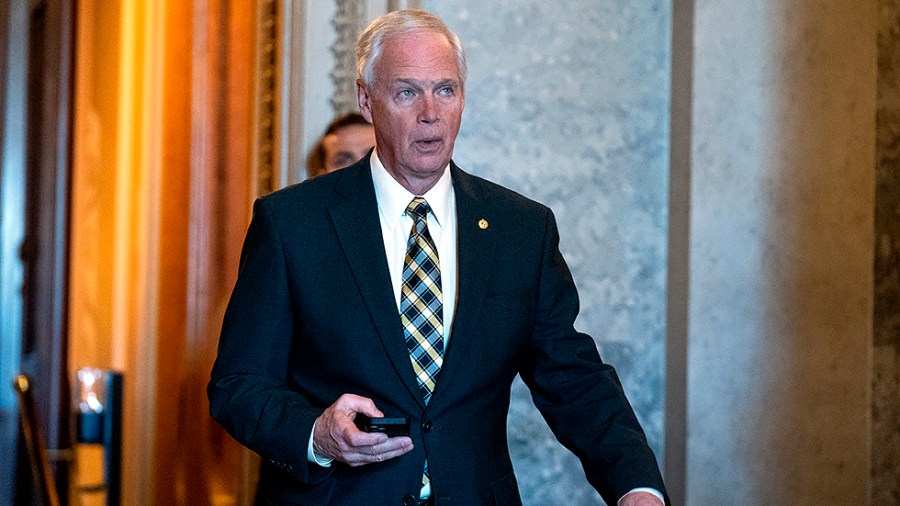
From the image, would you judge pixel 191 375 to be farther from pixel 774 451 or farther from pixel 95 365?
pixel 774 451

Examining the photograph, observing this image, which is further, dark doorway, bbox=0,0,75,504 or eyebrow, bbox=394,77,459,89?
dark doorway, bbox=0,0,75,504

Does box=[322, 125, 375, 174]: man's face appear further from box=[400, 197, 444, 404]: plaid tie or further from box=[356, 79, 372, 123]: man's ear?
box=[400, 197, 444, 404]: plaid tie

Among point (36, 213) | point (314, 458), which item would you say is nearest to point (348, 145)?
point (314, 458)

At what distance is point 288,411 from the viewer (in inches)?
89.1

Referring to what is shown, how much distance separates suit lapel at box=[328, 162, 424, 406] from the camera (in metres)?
2.38

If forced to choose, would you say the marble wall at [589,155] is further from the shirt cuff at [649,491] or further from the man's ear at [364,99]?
the shirt cuff at [649,491]

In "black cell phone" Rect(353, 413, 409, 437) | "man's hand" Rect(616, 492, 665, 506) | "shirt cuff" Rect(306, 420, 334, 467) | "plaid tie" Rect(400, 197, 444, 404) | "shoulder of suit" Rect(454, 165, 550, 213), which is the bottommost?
"man's hand" Rect(616, 492, 665, 506)

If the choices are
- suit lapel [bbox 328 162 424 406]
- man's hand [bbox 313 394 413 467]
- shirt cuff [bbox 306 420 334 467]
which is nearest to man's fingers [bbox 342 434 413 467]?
man's hand [bbox 313 394 413 467]

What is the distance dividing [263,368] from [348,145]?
1283 millimetres

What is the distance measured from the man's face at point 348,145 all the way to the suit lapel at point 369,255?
96 cm

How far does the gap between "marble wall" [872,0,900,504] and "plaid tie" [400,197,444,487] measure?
148 centimetres

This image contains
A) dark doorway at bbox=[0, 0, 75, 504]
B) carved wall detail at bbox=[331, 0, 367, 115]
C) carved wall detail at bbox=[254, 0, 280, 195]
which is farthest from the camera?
dark doorway at bbox=[0, 0, 75, 504]

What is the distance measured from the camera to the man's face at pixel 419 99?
2443 mm

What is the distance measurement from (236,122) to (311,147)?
57.4 inches
